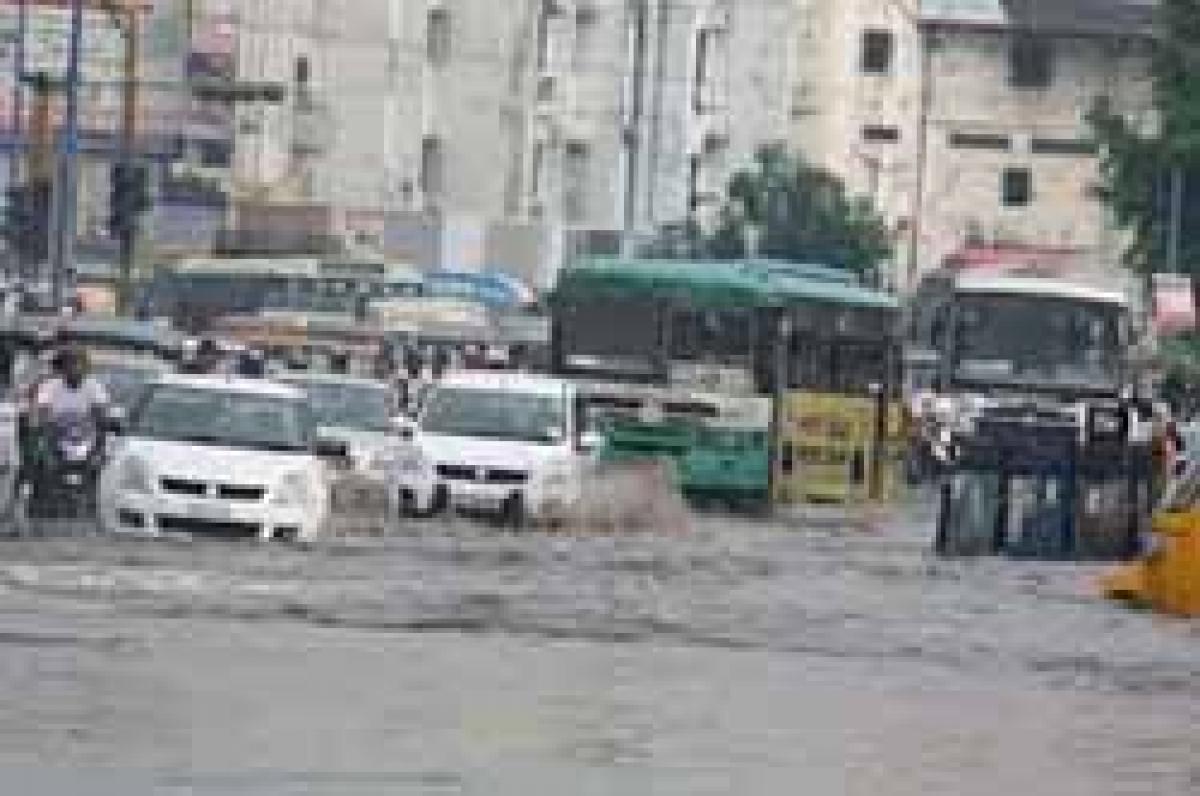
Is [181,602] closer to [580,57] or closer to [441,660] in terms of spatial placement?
[441,660]

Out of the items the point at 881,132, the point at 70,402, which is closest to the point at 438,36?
the point at 881,132

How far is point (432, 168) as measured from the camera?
105 m

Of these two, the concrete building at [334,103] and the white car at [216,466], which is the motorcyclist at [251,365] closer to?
the white car at [216,466]

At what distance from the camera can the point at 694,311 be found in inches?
1902

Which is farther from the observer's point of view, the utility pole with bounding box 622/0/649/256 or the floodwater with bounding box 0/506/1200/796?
the utility pole with bounding box 622/0/649/256

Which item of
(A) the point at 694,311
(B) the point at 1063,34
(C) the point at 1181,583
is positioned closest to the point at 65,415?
(C) the point at 1181,583

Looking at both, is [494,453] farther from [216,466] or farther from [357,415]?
[216,466]

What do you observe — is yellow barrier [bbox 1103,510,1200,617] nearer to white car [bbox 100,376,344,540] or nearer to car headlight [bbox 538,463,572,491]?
white car [bbox 100,376,344,540]

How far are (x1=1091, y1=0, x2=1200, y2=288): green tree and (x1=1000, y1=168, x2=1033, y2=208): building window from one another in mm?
31764

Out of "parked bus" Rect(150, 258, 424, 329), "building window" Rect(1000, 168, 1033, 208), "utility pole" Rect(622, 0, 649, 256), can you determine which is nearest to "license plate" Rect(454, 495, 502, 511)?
"parked bus" Rect(150, 258, 424, 329)

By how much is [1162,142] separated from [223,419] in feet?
159

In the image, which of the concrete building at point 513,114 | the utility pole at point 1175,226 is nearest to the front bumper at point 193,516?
the utility pole at point 1175,226

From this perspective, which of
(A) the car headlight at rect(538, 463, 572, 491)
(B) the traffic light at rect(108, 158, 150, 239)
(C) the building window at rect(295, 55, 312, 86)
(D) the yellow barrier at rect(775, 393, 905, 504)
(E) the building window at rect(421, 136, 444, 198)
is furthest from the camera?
(E) the building window at rect(421, 136, 444, 198)

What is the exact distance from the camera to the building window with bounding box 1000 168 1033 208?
11731 centimetres
